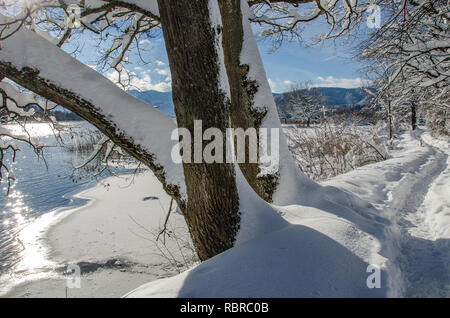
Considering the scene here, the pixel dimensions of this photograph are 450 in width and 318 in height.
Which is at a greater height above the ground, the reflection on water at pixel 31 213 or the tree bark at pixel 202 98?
the tree bark at pixel 202 98

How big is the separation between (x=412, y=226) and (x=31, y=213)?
1193 cm

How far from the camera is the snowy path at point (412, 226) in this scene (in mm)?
1703

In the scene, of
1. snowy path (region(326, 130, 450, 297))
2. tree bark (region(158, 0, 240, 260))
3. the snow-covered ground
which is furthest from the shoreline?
snowy path (region(326, 130, 450, 297))

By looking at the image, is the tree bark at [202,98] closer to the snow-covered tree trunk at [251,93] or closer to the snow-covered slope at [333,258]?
the snow-covered slope at [333,258]

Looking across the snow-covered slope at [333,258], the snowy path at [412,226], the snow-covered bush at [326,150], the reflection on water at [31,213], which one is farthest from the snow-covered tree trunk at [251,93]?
the snow-covered bush at [326,150]

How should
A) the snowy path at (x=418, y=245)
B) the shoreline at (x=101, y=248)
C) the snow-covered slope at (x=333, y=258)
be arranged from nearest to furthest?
the snow-covered slope at (x=333, y=258)
the snowy path at (x=418, y=245)
the shoreline at (x=101, y=248)

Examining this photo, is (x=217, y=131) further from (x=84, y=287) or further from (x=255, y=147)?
(x=84, y=287)

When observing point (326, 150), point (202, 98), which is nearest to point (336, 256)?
point (202, 98)

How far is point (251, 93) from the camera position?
3.15 metres

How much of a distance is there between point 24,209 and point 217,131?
1138 cm

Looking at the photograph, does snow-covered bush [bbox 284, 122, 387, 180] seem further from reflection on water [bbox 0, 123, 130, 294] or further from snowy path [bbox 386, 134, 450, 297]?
reflection on water [bbox 0, 123, 130, 294]

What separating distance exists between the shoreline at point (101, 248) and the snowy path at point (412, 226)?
14.4ft

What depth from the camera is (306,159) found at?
22.6 ft

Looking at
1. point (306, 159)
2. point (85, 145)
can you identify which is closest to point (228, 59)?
point (306, 159)
